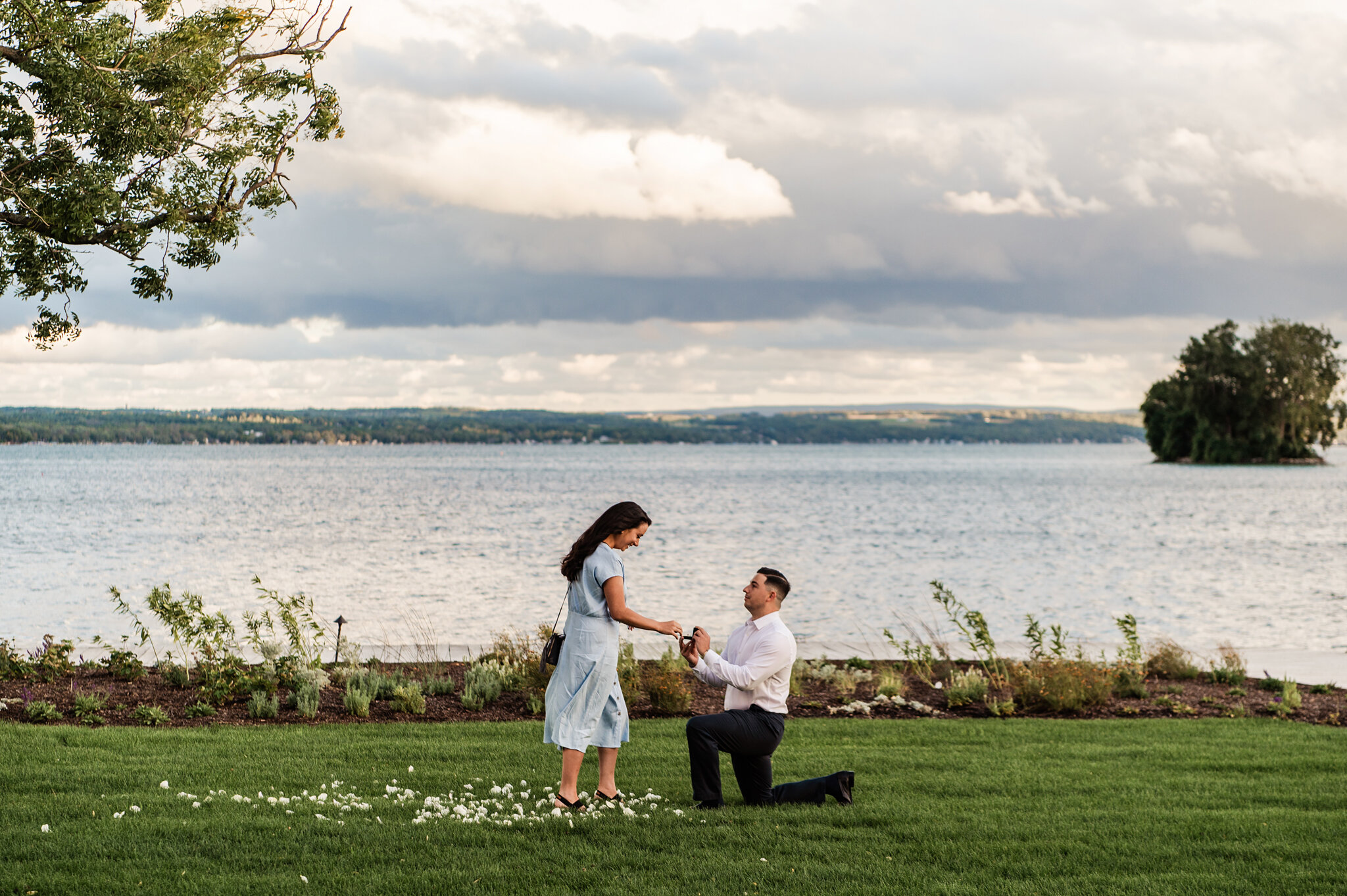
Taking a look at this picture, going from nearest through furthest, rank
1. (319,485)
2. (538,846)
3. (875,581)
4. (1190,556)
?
(538,846) → (875,581) → (1190,556) → (319,485)

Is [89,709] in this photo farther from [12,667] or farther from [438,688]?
[438,688]

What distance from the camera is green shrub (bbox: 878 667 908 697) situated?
453 inches

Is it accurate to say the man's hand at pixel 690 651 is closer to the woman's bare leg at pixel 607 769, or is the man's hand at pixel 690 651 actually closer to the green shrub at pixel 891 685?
the woman's bare leg at pixel 607 769

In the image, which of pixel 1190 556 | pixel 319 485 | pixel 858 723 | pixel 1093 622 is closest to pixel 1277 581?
pixel 1190 556

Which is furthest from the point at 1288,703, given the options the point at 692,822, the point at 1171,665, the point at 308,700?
the point at 308,700

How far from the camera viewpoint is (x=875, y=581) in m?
29.7

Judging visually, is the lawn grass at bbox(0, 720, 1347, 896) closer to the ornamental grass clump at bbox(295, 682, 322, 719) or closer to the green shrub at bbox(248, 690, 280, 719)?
the ornamental grass clump at bbox(295, 682, 322, 719)

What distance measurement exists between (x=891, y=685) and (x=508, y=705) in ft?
13.1

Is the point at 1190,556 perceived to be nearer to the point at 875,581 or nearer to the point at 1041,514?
the point at 875,581

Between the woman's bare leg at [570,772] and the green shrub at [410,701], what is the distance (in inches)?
152

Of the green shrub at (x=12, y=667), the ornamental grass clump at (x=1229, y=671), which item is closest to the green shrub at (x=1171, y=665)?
the ornamental grass clump at (x=1229, y=671)

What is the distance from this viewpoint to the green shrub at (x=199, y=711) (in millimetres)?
10117

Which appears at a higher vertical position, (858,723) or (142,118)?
(142,118)

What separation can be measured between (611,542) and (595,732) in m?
1.24
